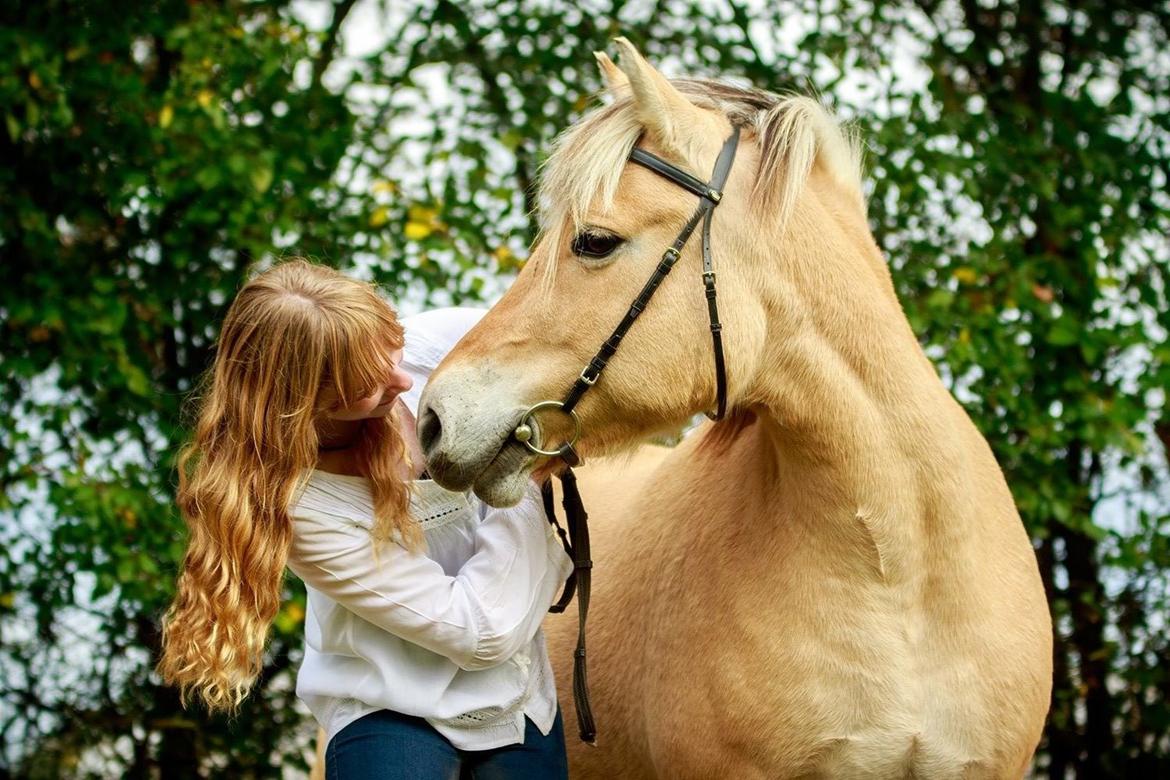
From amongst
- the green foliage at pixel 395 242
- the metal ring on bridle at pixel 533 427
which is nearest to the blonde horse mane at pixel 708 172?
the metal ring on bridle at pixel 533 427

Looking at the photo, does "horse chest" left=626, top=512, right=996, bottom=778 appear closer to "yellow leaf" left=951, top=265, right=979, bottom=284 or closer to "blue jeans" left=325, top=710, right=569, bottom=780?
"blue jeans" left=325, top=710, right=569, bottom=780

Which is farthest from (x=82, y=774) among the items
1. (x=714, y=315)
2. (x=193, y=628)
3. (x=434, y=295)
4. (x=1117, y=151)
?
(x=1117, y=151)

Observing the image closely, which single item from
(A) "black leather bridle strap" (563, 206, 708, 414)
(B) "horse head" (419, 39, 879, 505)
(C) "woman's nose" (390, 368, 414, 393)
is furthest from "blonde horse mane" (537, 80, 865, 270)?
(C) "woman's nose" (390, 368, 414, 393)

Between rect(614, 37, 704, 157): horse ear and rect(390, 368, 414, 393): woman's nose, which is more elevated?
rect(614, 37, 704, 157): horse ear

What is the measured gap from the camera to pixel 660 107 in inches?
84.2

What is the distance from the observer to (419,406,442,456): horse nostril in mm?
2055

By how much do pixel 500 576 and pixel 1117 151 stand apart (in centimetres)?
311

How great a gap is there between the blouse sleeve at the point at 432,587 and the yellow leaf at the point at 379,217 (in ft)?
6.77

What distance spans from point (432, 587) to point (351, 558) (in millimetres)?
152

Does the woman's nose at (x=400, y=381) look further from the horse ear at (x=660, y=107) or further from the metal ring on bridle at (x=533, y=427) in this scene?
the horse ear at (x=660, y=107)

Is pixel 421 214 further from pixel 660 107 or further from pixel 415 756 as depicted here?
pixel 415 756

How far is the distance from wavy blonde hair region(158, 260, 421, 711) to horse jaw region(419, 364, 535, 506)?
24 centimetres

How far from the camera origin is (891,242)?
14.3 feet

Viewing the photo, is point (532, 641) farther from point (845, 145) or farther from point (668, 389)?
point (845, 145)
